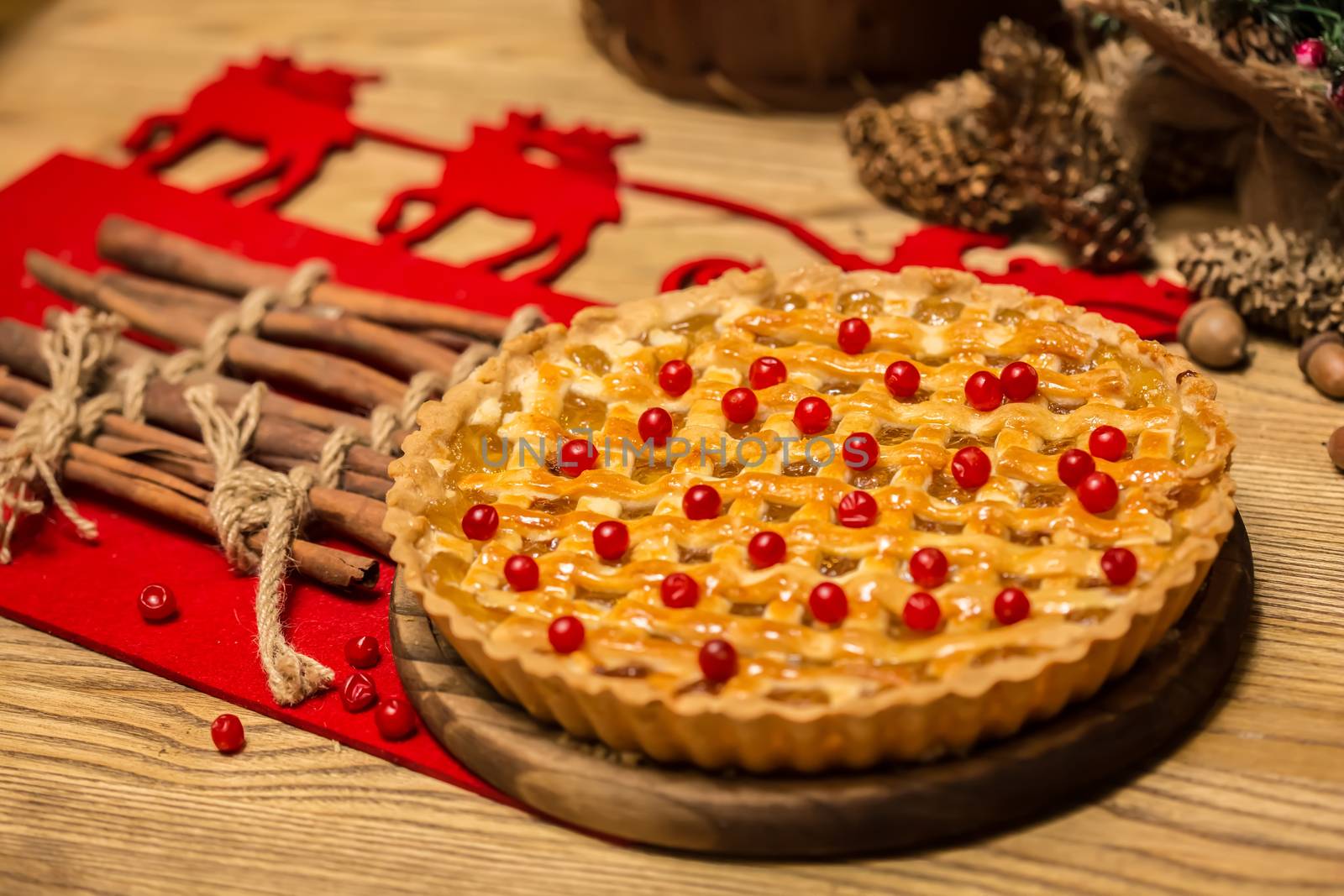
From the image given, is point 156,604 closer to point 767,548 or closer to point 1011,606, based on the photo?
point 767,548

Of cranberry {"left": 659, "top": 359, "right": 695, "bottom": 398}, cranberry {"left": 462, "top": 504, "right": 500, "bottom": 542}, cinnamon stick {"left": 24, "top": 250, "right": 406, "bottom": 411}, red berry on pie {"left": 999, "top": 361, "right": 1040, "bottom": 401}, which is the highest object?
red berry on pie {"left": 999, "top": 361, "right": 1040, "bottom": 401}

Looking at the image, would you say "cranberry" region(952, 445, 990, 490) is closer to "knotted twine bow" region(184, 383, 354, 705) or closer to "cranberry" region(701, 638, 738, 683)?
"cranberry" region(701, 638, 738, 683)

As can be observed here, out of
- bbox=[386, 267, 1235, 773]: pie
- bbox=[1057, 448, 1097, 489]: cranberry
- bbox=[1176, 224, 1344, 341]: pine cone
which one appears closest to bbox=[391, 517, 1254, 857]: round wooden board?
bbox=[386, 267, 1235, 773]: pie

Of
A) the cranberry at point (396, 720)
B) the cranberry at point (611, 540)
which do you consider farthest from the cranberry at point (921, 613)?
the cranberry at point (396, 720)

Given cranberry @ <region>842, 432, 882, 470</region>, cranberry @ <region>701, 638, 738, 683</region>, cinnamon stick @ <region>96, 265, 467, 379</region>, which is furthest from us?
cinnamon stick @ <region>96, 265, 467, 379</region>

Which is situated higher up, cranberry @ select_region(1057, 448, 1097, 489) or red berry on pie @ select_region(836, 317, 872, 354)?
cranberry @ select_region(1057, 448, 1097, 489)

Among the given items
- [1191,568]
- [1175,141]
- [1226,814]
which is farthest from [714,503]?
[1175,141]
